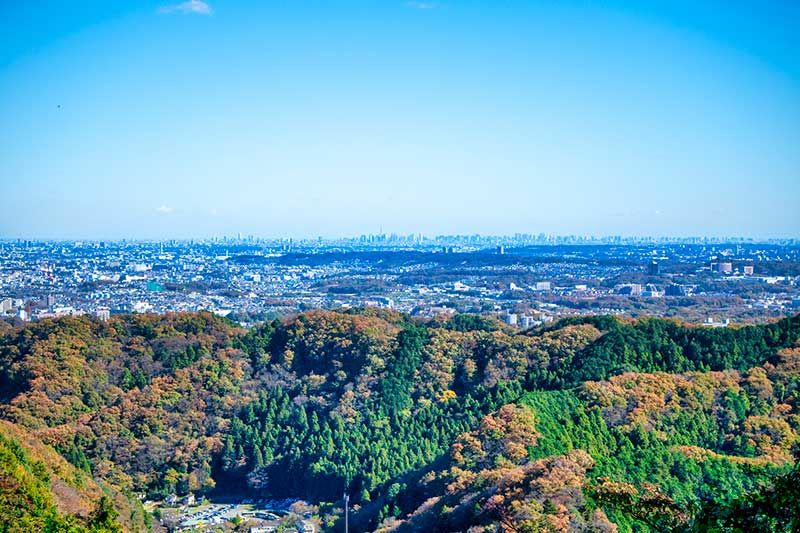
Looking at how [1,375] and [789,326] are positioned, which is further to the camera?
[1,375]

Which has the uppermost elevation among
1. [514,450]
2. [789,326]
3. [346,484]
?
[789,326]

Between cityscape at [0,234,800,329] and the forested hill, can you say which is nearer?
the forested hill

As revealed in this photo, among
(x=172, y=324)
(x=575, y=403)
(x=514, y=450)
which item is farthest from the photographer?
(x=172, y=324)

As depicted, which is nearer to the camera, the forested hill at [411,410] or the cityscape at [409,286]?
the forested hill at [411,410]

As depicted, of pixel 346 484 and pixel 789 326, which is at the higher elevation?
pixel 789 326

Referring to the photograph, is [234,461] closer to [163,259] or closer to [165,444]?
[165,444]

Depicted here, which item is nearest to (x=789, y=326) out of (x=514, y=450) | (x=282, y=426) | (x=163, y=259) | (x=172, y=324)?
(x=514, y=450)

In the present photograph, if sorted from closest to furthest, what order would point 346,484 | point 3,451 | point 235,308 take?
point 3,451
point 346,484
point 235,308

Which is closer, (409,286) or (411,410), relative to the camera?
(411,410)
